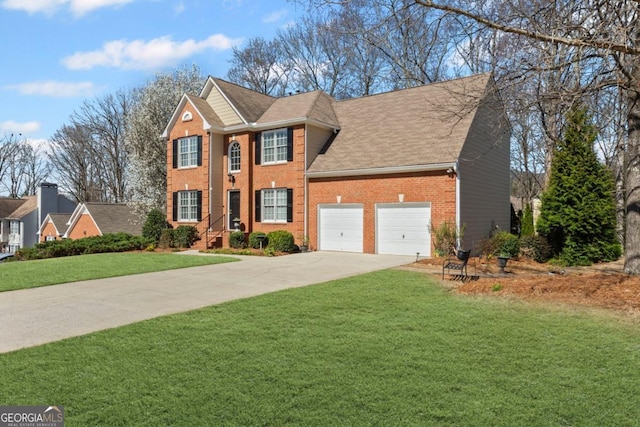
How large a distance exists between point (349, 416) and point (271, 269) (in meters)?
9.74

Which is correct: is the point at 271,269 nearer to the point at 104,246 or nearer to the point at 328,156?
the point at 328,156

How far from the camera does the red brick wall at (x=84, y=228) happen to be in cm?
3257

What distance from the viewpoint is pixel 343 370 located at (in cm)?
441

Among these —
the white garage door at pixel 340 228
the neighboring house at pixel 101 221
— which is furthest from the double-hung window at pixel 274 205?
the neighboring house at pixel 101 221

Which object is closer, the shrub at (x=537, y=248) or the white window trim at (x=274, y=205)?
the shrub at (x=537, y=248)

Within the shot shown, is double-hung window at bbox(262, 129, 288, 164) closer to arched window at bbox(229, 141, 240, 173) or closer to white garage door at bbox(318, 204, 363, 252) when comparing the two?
arched window at bbox(229, 141, 240, 173)

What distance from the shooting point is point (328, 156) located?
20172mm

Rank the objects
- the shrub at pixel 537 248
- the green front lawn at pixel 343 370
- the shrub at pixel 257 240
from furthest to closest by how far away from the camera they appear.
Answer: the shrub at pixel 257 240
the shrub at pixel 537 248
the green front lawn at pixel 343 370

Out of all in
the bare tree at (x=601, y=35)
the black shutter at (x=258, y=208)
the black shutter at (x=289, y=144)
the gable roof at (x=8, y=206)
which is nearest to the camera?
the bare tree at (x=601, y=35)

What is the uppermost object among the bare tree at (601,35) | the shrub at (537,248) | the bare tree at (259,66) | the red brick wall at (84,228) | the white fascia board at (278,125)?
the bare tree at (259,66)

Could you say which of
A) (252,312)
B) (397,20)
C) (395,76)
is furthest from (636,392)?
(395,76)

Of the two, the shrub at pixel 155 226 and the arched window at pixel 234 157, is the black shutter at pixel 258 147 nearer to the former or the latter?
the arched window at pixel 234 157

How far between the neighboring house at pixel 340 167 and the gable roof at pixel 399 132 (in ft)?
0.22

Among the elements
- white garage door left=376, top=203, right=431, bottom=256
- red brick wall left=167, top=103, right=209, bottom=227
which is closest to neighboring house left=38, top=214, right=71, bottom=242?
→ red brick wall left=167, top=103, right=209, bottom=227
